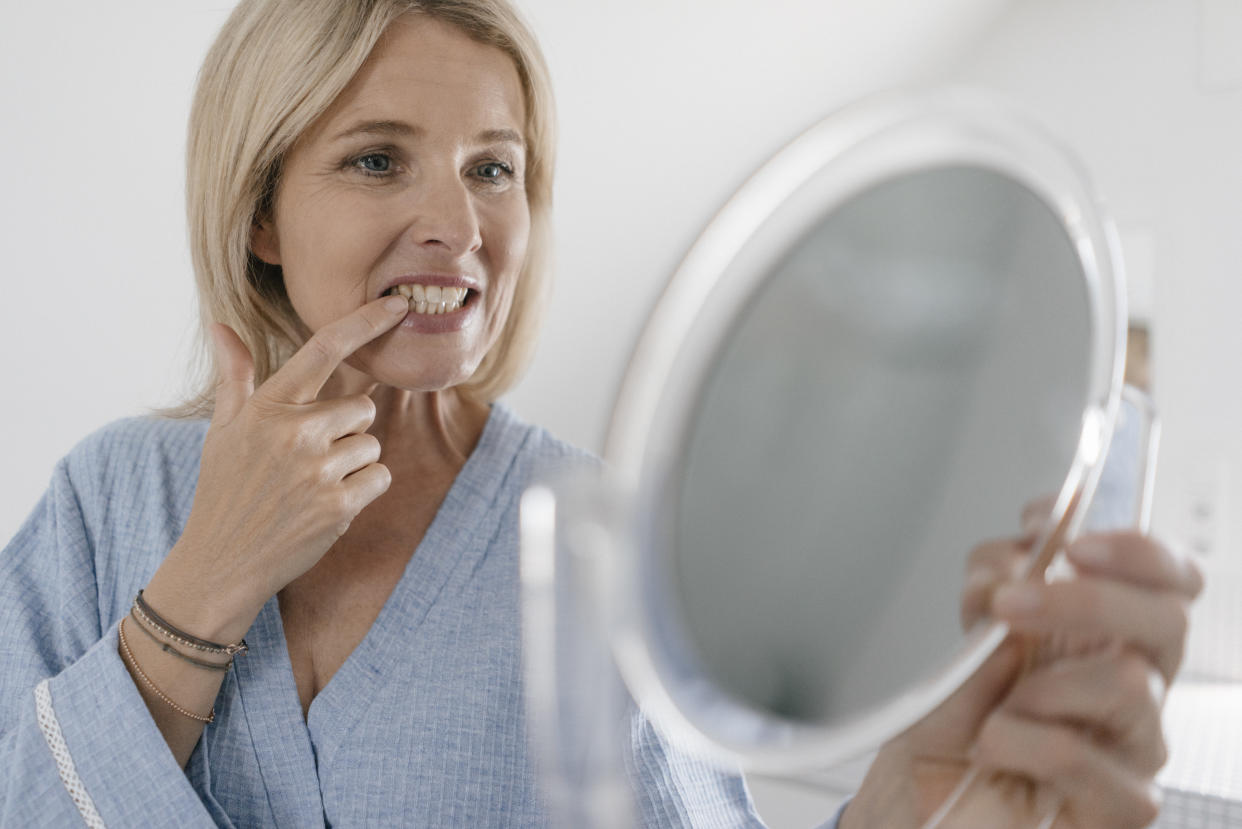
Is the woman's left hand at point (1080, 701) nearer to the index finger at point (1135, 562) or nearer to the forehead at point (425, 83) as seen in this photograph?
the index finger at point (1135, 562)

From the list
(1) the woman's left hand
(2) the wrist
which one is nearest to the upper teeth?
(2) the wrist

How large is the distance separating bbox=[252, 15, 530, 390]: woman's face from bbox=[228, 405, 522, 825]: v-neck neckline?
4.5 inches

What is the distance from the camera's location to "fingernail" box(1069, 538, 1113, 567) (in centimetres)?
29

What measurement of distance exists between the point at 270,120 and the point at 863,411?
493 mm

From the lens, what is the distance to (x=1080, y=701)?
302 mm

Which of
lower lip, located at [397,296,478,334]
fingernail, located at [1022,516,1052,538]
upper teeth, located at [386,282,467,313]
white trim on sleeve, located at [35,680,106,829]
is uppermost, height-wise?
upper teeth, located at [386,282,467,313]

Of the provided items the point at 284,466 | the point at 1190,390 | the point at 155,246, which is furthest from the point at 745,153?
the point at 1190,390

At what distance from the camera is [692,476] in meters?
0.34

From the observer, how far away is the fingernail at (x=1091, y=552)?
0.29 meters

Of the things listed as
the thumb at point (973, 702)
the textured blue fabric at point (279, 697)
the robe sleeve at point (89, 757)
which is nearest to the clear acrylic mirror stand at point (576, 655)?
the thumb at point (973, 702)

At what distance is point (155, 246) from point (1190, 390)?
0.96 metres

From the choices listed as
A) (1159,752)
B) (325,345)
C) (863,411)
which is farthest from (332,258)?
(1159,752)

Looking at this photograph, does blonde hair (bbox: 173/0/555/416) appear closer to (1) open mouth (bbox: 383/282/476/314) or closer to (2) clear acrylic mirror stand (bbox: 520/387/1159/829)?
(1) open mouth (bbox: 383/282/476/314)

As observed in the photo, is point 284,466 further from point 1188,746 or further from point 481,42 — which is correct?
point 1188,746
